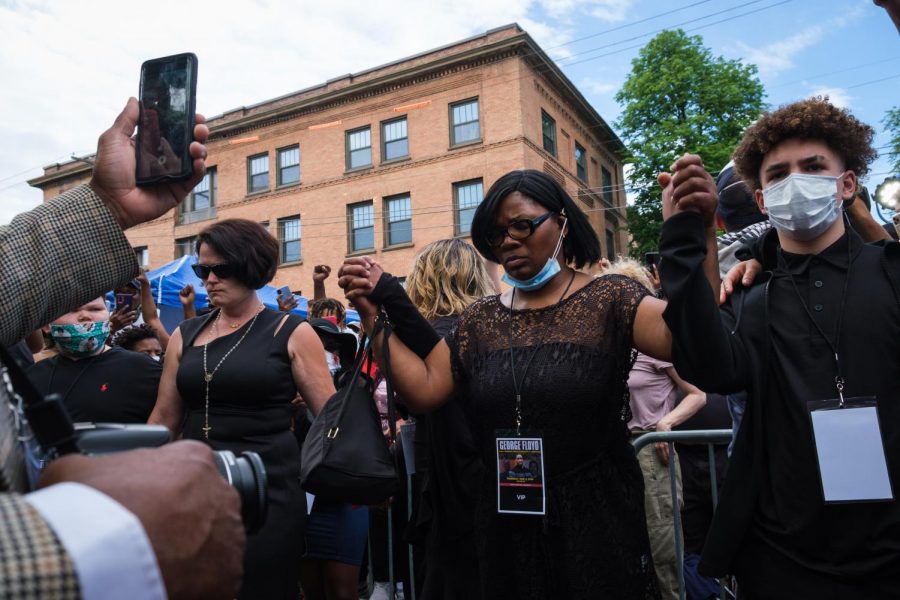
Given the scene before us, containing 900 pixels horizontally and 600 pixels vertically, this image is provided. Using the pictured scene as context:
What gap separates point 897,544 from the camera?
1.75 metres

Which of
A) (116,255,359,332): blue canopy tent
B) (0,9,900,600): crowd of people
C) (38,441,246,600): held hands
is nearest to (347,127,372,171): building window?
(116,255,359,332): blue canopy tent

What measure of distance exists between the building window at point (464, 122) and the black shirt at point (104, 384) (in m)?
18.9

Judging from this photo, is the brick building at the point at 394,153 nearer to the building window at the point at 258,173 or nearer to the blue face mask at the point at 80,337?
the building window at the point at 258,173

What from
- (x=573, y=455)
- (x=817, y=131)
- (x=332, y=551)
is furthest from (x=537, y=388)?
(x=332, y=551)

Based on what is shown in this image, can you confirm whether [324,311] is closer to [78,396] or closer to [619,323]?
[78,396]

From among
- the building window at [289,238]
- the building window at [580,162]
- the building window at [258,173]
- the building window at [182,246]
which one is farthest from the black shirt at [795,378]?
the building window at [182,246]

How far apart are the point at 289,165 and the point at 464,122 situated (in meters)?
7.40

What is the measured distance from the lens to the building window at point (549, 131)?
22.5 m

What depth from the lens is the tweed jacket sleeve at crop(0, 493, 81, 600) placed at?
0.69 m

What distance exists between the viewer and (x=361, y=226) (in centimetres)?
2317

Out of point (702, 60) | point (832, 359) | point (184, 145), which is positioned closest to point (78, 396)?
point (184, 145)

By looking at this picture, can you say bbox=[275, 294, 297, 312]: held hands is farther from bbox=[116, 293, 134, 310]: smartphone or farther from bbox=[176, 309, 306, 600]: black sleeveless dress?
bbox=[176, 309, 306, 600]: black sleeveless dress

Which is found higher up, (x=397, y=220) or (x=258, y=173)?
(x=258, y=173)

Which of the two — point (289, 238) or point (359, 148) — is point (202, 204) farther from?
point (359, 148)
